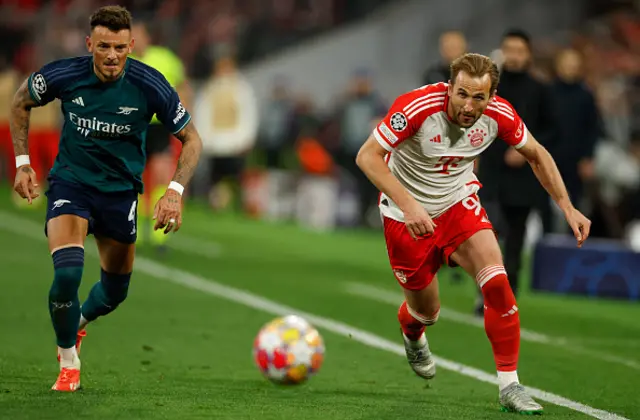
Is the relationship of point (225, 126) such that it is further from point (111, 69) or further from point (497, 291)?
point (497, 291)

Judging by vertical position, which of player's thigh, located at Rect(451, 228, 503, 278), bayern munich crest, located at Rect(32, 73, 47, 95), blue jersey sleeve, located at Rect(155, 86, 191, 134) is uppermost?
bayern munich crest, located at Rect(32, 73, 47, 95)

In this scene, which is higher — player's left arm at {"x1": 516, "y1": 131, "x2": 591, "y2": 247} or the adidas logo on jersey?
the adidas logo on jersey

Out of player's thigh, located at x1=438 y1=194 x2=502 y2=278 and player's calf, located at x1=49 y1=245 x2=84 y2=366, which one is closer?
player's calf, located at x1=49 y1=245 x2=84 y2=366

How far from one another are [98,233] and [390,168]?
5.79 ft

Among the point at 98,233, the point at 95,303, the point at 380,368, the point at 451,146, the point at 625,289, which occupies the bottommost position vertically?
the point at 625,289

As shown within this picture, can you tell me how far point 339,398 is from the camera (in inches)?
304

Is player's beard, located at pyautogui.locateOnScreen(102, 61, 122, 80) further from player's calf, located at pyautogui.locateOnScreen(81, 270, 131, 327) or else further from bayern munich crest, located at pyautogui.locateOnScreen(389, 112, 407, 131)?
bayern munich crest, located at pyautogui.locateOnScreen(389, 112, 407, 131)

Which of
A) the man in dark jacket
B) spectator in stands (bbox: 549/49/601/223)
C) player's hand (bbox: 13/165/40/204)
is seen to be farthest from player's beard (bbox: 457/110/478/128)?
spectator in stands (bbox: 549/49/601/223)

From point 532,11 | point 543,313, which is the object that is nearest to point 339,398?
point 543,313

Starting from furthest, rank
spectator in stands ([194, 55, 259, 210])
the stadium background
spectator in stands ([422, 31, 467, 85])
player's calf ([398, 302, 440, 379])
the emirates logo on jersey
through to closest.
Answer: spectator in stands ([194, 55, 259, 210]) < spectator in stands ([422, 31, 467, 85]) < player's calf ([398, 302, 440, 379]) < the stadium background < the emirates logo on jersey

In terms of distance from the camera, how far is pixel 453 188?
805cm

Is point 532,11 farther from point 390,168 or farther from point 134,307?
point 390,168

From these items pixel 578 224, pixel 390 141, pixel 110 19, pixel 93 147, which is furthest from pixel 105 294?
pixel 578 224

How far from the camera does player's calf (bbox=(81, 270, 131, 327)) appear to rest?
8375 mm
